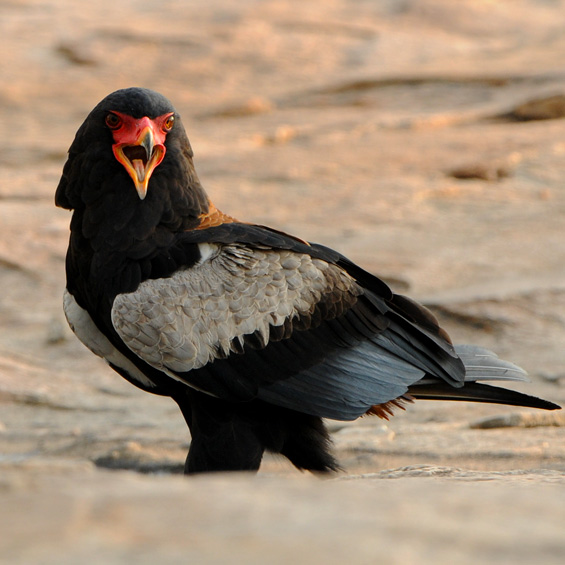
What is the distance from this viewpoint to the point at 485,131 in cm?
1171

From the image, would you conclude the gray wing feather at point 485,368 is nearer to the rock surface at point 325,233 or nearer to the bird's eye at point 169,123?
the rock surface at point 325,233

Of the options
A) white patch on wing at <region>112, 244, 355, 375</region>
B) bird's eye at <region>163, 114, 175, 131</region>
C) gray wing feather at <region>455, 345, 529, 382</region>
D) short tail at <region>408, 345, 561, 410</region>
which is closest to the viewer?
white patch on wing at <region>112, 244, 355, 375</region>

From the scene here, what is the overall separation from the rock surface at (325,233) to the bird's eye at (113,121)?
53.4 inches

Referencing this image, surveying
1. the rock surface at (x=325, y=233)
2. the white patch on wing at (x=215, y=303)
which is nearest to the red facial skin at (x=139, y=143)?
the white patch on wing at (x=215, y=303)

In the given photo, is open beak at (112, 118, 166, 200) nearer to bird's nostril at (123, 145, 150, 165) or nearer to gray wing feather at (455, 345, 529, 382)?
bird's nostril at (123, 145, 150, 165)

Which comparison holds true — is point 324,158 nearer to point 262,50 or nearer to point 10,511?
point 262,50

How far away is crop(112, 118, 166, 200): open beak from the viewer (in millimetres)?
4246

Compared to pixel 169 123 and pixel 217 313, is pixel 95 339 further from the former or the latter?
pixel 169 123

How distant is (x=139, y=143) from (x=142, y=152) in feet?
0.33

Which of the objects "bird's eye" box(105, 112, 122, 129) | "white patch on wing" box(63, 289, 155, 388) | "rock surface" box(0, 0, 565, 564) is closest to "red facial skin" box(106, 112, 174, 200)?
"bird's eye" box(105, 112, 122, 129)

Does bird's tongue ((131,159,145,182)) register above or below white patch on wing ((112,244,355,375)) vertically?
above

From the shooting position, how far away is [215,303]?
417 centimetres

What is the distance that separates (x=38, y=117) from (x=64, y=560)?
38.1 feet

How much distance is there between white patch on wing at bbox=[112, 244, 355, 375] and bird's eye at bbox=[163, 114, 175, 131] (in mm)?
534
